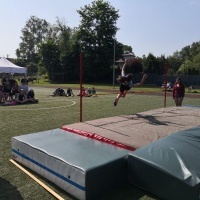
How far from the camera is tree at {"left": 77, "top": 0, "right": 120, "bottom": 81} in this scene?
39.3 m

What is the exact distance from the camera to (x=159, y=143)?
4.13 m

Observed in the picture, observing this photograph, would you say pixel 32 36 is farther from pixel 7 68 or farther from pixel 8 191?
pixel 8 191

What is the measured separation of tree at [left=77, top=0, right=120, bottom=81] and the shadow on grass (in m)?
35.5

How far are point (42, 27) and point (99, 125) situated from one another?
6888 centimetres

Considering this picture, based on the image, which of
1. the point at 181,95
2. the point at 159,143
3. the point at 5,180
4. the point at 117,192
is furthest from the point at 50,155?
the point at 181,95

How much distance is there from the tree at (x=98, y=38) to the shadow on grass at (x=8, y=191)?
1397 inches

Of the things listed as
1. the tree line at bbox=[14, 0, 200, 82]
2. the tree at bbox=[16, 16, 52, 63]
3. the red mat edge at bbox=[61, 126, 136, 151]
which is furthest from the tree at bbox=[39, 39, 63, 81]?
the red mat edge at bbox=[61, 126, 136, 151]

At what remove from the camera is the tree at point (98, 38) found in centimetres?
3928

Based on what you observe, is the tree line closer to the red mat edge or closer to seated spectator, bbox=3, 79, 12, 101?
seated spectator, bbox=3, 79, 12, 101

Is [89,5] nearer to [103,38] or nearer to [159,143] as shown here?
[103,38]

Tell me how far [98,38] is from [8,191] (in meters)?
38.3

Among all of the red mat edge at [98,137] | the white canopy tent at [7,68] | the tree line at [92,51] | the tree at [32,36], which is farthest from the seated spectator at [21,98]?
the tree at [32,36]

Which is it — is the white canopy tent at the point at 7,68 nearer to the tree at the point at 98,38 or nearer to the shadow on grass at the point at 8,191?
the shadow on grass at the point at 8,191

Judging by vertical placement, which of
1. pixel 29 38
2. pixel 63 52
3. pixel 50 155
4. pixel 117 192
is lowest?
pixel 117 192
